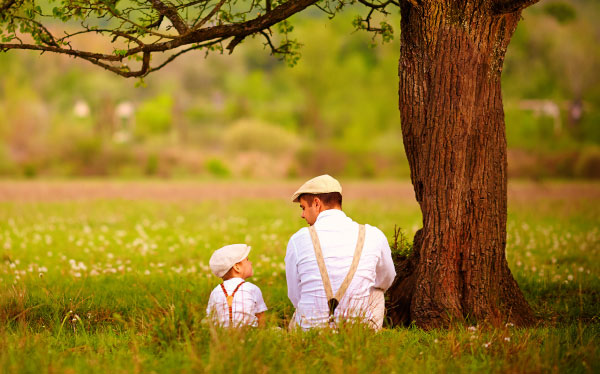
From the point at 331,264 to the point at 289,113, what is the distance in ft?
237

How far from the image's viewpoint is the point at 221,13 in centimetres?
700

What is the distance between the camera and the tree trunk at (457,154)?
6.29 meters

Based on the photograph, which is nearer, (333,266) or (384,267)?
(333,266)

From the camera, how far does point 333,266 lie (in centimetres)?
528

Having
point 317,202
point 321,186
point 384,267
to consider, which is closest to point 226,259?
point 317,202

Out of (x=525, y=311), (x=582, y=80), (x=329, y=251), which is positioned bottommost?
(x=525, y=311)

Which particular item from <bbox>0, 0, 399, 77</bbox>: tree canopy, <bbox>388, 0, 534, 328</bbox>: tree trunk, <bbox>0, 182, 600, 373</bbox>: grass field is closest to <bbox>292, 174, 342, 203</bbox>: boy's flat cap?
<bbox>0, 182, 600, 373</bbox>: grass field

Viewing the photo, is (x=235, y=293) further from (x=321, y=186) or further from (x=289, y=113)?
(x=289, y=113)

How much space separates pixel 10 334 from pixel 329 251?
269cm

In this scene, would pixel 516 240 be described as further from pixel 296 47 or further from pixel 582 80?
pixel 582 80

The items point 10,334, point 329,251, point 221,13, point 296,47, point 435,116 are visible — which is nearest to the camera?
point 329,251

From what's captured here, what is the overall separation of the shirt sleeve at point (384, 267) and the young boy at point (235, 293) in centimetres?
94

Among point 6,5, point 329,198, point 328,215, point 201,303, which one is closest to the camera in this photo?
point 328,215

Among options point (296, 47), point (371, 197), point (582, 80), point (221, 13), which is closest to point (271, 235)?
point (296, 47)
